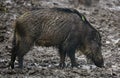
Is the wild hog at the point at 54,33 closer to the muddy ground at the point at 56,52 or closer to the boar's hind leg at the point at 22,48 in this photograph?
the boar's hind leg at the point at 22,48

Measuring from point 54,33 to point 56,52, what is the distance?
1793 millimetres

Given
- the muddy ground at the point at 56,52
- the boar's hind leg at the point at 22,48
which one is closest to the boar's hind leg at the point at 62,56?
the muddy ground at the point at 56,52

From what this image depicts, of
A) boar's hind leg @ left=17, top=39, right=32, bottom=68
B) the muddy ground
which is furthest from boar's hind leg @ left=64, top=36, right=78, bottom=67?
boar's hind leg @ left=17, top=39, right=32, bottom=68

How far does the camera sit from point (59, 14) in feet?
31.4

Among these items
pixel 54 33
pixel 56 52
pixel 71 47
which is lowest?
pixel 56 52

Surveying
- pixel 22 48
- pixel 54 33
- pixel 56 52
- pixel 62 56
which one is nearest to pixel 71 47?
pixel 62 56

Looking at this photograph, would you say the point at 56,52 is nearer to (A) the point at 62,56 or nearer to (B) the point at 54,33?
(A) the point at 62,56

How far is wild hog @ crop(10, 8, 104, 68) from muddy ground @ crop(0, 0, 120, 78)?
1.27ft

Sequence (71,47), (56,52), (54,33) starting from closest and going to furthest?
(54,33) < (71,47) < (56,52)

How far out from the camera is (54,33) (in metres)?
9.47

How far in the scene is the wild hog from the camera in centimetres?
926

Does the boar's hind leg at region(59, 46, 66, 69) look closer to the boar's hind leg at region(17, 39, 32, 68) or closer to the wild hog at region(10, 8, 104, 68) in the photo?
the wild hog at region(10, 8, 104, 68)

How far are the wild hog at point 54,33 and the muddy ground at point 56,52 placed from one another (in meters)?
0.39

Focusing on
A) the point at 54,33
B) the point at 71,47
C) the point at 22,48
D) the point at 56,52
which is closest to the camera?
the point at 22,48
